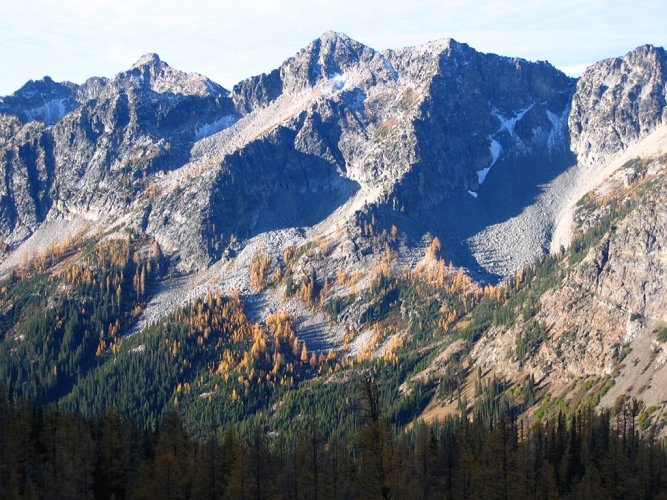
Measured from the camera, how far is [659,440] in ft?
565

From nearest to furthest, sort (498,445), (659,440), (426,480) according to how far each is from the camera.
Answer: (498,445) → (426,480) → (659,440)

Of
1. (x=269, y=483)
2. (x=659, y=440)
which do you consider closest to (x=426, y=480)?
(x=269, y=483)

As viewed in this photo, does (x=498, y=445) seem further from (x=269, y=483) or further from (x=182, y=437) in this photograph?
(x=182, y=437)

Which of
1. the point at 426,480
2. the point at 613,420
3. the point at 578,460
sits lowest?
the point at 613,420

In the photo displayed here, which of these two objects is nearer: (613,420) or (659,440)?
(659,440)

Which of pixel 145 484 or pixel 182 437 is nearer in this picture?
pixel 145 484

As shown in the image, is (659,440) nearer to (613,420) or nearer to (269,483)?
(613,420)

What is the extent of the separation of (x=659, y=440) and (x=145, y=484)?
12889 centimetres

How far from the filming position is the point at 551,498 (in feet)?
345

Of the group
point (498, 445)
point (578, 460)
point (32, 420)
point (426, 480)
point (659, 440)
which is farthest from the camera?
point (659, 440)

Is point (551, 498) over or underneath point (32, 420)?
underneath

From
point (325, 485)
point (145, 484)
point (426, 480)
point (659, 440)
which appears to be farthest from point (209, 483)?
point (659, 440)

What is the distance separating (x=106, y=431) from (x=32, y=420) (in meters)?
17.3

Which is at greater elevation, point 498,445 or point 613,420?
point 498,445
